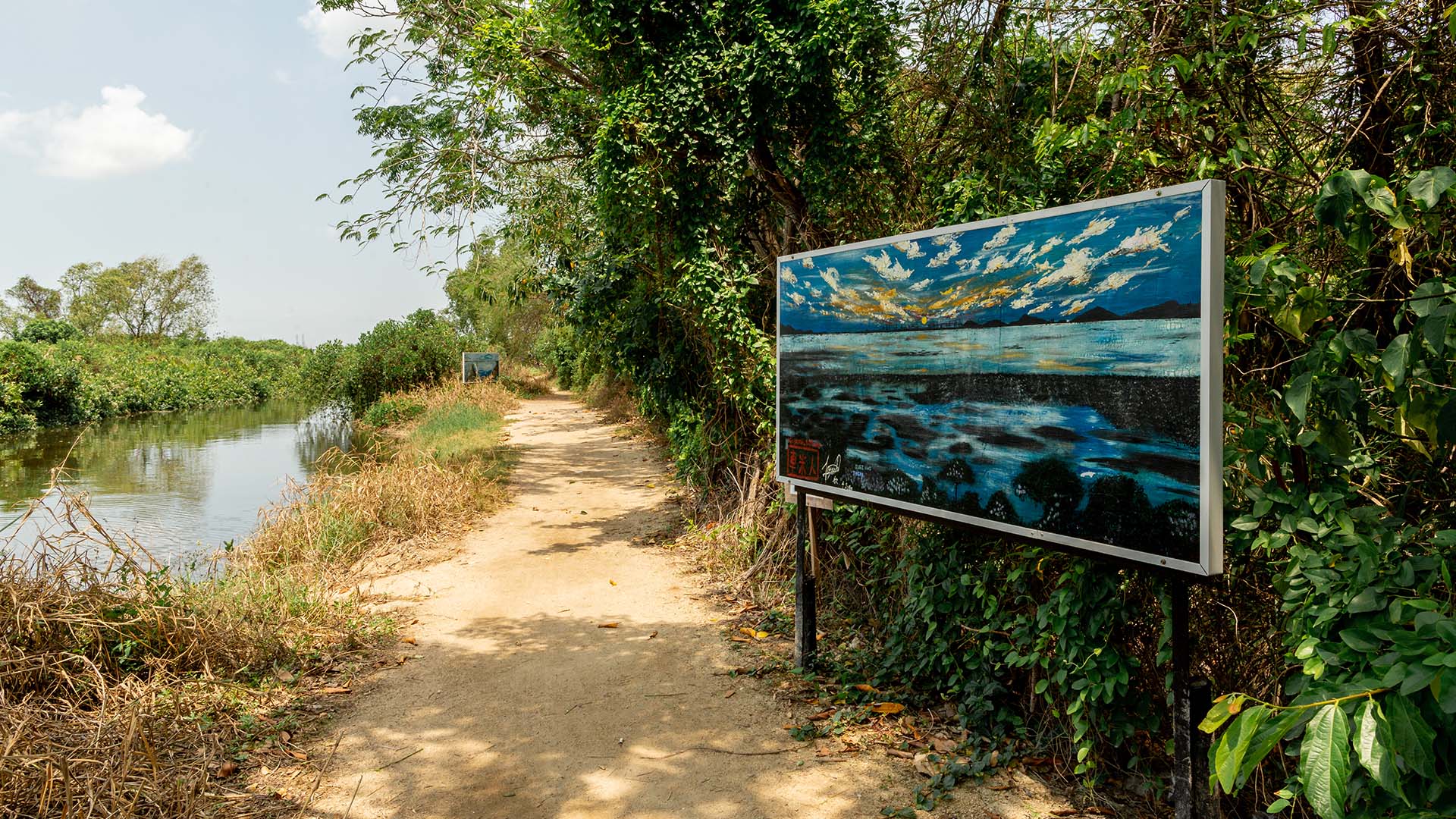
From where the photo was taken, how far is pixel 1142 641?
10.6 feet

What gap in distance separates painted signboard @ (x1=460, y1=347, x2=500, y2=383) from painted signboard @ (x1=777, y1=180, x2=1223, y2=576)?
2145 cm

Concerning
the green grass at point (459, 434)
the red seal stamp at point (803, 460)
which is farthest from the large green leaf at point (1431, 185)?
the green grass at point (459, 434)

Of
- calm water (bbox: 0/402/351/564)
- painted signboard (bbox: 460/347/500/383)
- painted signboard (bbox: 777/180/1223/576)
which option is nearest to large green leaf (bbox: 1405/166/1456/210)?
painted signboard (bbox: 777/180/1223/576)

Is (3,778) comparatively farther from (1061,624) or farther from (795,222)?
(795,222)

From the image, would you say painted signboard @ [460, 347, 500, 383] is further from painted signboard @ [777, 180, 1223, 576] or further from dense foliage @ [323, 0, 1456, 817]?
painted signboard @ [777, 180, 1223, 576]

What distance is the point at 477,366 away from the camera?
24.9 metres

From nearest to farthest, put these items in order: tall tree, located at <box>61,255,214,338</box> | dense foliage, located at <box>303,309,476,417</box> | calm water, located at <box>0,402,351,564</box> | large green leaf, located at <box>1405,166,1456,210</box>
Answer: large green leaf, located at <box>1405,166,1456,210</box> < calm water, located at <box>0,402,351,564</box> < dense foliage, located at <box>303,309,476,417</box> < tall tree, located at <box>61,255,214,338</box>

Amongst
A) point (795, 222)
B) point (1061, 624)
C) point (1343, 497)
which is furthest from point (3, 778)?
point (795, 222)

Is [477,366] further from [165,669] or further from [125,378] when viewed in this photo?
[165,669]

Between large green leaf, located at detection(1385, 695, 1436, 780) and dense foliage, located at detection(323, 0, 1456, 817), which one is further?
dense foliage, located at detection(323, 0, 1456, 817)

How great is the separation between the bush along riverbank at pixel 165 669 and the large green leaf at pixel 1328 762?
3.52 meters

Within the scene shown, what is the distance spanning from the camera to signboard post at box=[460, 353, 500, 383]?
24.1 metres

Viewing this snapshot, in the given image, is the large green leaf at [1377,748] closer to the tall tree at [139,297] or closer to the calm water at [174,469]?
the calm water at [174,469]

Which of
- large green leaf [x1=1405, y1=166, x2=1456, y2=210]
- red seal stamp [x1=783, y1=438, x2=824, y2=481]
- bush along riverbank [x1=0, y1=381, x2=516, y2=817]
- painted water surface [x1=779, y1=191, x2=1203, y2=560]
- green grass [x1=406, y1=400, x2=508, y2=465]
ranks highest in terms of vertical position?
large green leaf [x1=1405, y1=166, x2=1456, y2=210]
